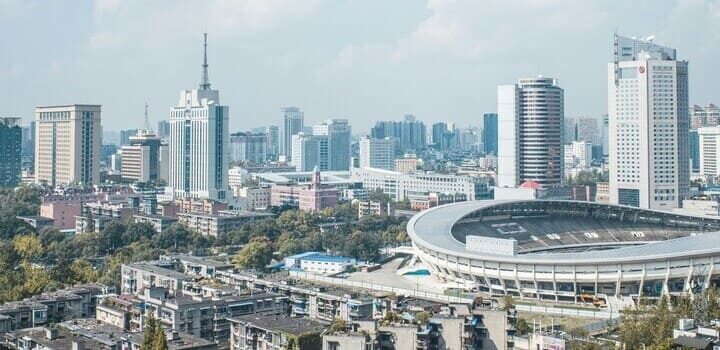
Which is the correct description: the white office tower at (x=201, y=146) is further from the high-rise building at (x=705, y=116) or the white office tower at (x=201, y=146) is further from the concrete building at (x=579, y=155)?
the high-rise building at (x=705, y=116)

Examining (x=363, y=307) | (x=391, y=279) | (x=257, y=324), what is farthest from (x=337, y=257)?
(x=257, y=324)

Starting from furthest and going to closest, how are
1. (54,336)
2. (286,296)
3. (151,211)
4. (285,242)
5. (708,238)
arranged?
(151,211) → (285,242) → (708,238) → (286,296) → (54,336)

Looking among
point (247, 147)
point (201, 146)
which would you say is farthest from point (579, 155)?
point (201, 146)

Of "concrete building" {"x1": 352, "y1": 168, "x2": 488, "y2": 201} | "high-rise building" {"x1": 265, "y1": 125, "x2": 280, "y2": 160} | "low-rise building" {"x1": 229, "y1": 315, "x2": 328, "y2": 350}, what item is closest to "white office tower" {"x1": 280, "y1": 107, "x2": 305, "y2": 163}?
"high-rise building" {"x1": 265, "y1": 125, "x2": 280, "y2": 160}

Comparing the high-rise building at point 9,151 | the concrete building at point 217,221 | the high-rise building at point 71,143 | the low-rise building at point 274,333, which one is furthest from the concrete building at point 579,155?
the low-rise building at point 274,333

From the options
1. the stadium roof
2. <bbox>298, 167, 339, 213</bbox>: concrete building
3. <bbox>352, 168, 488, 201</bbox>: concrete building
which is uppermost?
<bbox>352, 168, 488, 201</bbox>: concrete building

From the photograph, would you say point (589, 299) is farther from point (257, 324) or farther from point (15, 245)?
point (15, 245)

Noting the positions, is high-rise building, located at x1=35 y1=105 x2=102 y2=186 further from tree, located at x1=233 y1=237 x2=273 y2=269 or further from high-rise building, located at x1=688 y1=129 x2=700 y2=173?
high-rise building, located at x1=688 y1=129 x2=700 y2=173
